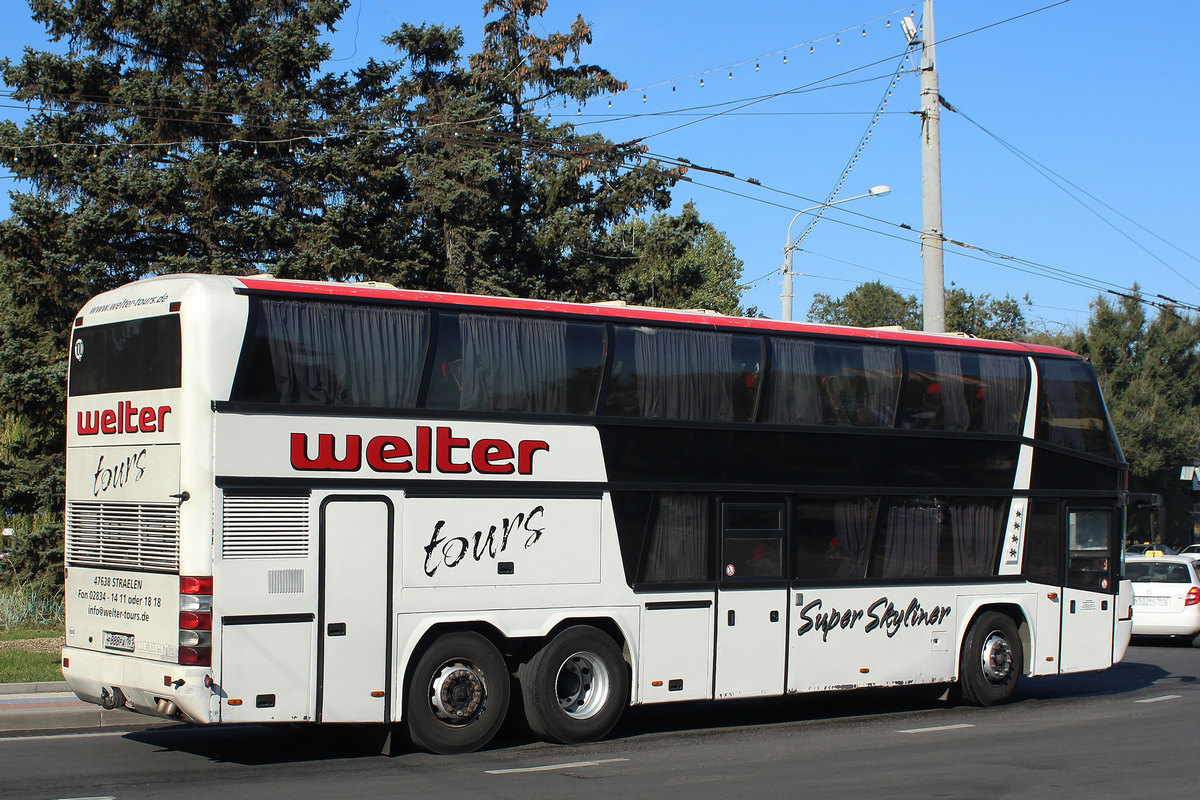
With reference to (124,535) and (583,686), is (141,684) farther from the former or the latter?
(583,686)

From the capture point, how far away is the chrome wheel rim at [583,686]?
36.3 feet

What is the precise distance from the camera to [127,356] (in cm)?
997

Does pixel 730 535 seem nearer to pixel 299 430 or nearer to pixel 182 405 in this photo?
pixel 299 430

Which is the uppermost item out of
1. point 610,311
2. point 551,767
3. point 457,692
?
point 610,311

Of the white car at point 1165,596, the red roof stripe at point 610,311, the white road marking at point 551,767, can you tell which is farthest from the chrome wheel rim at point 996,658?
the white car at point 1165,596

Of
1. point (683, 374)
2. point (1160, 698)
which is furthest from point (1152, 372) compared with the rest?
point (683, 374)

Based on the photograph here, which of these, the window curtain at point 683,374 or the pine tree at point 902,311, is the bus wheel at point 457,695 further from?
the pine tree at point 902,311

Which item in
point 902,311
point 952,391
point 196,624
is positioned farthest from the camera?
point 902,311

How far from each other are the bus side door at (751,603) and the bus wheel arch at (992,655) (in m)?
2.80

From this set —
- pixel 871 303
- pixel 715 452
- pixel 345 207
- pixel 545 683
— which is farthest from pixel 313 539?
pixel 871 303

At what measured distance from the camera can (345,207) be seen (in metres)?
22.1

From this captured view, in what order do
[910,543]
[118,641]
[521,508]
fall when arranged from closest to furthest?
[118,641], [521,508], [910,543]

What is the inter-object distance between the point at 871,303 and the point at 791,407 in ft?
327

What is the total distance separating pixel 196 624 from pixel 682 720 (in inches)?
227
